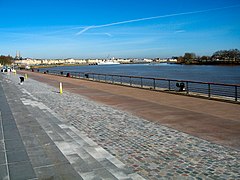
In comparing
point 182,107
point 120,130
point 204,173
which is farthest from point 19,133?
point 182,107

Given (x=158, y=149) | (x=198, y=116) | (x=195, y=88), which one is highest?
(x=195, y=88)

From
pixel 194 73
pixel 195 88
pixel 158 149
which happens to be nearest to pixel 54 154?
pixel 158 149

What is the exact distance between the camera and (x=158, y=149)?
21.4 feet

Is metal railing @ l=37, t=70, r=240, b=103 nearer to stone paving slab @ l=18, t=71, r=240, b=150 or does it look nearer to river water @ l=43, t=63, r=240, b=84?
stone paving slab @ l=18, t=71, r=240, b=150

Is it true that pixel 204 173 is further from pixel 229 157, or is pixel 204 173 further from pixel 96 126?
pixel 96 126

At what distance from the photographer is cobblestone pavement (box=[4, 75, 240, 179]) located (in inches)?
201

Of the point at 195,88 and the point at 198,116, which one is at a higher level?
the point at 195,88

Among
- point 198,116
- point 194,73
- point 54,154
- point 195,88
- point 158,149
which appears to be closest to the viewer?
point 54,154

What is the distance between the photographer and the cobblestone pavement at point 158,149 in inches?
201

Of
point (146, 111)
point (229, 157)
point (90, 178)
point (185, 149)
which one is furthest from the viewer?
point (146, 111)

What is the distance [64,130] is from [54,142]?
4.54ft

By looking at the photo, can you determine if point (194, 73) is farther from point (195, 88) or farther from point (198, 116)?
point (198, 116)

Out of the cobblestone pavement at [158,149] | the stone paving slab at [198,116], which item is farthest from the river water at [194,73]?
the cobblestone pavement at [158,149]

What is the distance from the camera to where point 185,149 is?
646 cm
